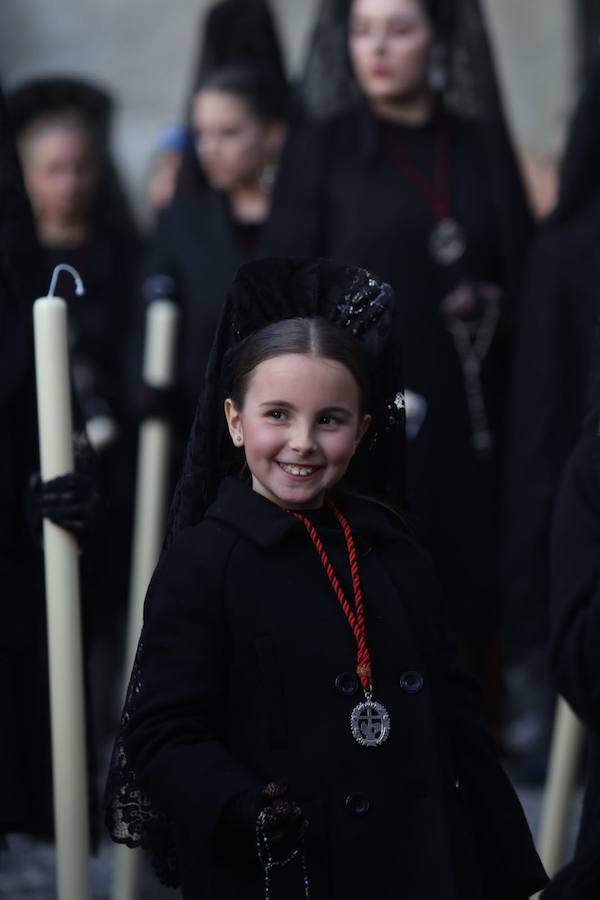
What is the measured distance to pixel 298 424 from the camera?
3521 mm

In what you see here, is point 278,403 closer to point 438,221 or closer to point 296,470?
point 296,470

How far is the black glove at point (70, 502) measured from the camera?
4328 millimetres

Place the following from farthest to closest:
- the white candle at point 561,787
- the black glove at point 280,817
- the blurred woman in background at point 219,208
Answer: the blurred woman in background at point 219,208 → the white candle at point 561,787 → the black glove at point 280,817

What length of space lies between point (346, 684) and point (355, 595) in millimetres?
151

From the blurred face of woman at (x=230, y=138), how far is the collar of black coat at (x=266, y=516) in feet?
11.0

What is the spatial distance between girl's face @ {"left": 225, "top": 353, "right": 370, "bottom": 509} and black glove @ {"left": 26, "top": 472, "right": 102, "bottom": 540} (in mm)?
836

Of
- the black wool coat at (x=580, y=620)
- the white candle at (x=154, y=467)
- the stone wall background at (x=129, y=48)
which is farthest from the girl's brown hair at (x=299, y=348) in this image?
the stone wall background at (x=129, y=48)

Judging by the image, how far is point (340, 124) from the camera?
6.76 meters

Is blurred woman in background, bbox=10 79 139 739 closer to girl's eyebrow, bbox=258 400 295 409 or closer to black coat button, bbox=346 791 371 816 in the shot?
girl's eyebrow, bbox=258 400 295 409

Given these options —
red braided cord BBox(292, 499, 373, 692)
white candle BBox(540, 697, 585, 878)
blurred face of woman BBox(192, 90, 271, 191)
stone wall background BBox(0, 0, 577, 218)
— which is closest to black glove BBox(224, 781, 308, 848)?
red braided cord BBox(292, 499, 373, 692)

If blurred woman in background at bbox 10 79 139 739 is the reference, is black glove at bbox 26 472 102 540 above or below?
below

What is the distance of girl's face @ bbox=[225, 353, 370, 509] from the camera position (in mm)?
3523

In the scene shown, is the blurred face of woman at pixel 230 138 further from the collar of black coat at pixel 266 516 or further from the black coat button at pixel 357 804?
the black coat button at pixel 357 804

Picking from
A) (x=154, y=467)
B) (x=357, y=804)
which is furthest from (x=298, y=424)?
(x=154, y=467)
